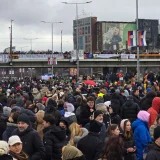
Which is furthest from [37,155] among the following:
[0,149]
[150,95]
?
[150,95]

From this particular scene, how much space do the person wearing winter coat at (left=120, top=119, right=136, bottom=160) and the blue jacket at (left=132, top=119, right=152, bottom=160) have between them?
0.36 meters

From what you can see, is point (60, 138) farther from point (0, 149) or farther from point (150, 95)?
point (150, 95)

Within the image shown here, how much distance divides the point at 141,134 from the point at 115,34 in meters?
123

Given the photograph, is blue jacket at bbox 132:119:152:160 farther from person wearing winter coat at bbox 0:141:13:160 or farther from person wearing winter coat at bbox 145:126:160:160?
person wearing winter coat at bbox 0:141:13:160

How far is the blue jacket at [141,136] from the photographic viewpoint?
8.99 m

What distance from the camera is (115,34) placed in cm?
13062

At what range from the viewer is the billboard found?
12316 centimetres

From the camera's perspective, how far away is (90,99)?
12055 millimetres

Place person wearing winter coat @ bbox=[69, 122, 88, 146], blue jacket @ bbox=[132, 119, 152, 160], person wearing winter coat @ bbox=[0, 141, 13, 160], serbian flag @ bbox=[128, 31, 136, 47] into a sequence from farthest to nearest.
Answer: serbian flag @ bbox=[128, 31, 136, 47] → blue jacket @ bbox=[132, 119, 152, 160] → person wearing winter coat @ bbox=[69, 122, 88, 146] → person wearing winter coat @ bbox=[0, 141, 13, 160]

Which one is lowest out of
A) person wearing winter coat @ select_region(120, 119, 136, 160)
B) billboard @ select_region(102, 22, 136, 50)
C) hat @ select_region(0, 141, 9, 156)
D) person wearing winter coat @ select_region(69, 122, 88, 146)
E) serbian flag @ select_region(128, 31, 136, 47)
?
person wearing winter coat @ select_region(120, 119, 136, 160)

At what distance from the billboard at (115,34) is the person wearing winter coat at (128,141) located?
112754mm

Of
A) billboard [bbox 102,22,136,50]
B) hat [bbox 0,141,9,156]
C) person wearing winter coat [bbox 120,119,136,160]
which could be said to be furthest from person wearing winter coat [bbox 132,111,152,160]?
billboard [bbox 102,22,136,50]

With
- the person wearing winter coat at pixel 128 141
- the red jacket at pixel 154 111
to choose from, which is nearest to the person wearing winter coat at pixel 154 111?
the red jacket at pixel 154 111

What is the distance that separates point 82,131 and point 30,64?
57.3m
